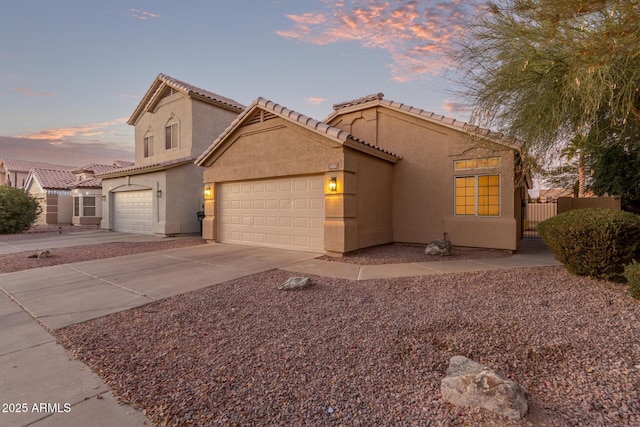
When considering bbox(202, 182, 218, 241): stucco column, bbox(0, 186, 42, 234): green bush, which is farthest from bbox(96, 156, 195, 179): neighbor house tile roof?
bbox(0, 186, 42, 234): green bush

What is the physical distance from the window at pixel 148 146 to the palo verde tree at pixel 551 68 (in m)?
17.7

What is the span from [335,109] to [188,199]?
860 centimetres

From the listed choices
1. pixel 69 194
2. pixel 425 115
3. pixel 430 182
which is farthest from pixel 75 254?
pixel 69 194

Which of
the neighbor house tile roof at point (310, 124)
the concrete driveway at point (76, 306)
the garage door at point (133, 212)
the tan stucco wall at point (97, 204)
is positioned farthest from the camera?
the tan stucco wall at point (97, 204)

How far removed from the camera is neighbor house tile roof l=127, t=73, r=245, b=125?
15.9 meters

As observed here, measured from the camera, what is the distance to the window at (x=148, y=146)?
1820 cm

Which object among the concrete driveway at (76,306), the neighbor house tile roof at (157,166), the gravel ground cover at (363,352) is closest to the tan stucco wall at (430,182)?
the concrete driveway at (76,306)

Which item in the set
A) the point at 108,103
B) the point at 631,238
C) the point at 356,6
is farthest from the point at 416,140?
the point at 108,103

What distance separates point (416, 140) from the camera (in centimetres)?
1074

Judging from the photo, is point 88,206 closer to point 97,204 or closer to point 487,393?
point 97,204

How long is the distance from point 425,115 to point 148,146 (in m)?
16.3

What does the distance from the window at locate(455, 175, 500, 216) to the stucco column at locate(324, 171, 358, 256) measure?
12.6 feet

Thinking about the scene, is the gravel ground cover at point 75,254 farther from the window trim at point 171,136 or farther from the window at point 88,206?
the window at point 88,206

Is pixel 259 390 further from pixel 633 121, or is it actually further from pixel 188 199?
pixel 188 199
